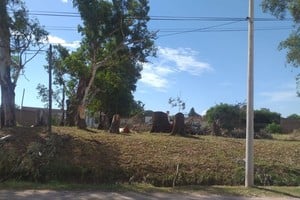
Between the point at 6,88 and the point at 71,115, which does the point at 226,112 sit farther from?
the point at 6,88

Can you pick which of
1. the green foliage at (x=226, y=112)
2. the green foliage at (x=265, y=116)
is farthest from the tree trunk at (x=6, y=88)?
the green foliage at (x=265, y=116)

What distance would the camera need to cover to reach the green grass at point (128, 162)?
1817 centimetres

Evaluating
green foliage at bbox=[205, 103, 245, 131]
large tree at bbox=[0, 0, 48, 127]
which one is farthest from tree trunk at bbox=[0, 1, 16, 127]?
green foliage at bbox=[205, 103, 245, 131]

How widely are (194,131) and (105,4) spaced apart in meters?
10.3

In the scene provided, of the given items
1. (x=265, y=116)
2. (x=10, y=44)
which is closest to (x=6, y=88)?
(x=10, y=44)

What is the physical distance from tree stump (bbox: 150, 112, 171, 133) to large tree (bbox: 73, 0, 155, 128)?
360 cm

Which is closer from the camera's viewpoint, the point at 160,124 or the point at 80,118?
the point at 80,118

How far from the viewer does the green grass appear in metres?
18.2

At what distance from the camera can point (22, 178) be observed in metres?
17.8

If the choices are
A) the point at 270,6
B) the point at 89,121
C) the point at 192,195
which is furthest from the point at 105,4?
the point at 89,121

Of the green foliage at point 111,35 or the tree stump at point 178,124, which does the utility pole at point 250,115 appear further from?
the green foliage at point 111,35

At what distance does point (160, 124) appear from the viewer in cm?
3020

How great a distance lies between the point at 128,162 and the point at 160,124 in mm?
11162

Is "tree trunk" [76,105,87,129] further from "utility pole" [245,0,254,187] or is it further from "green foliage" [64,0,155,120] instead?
"utility pole" [245,0,254,187]
